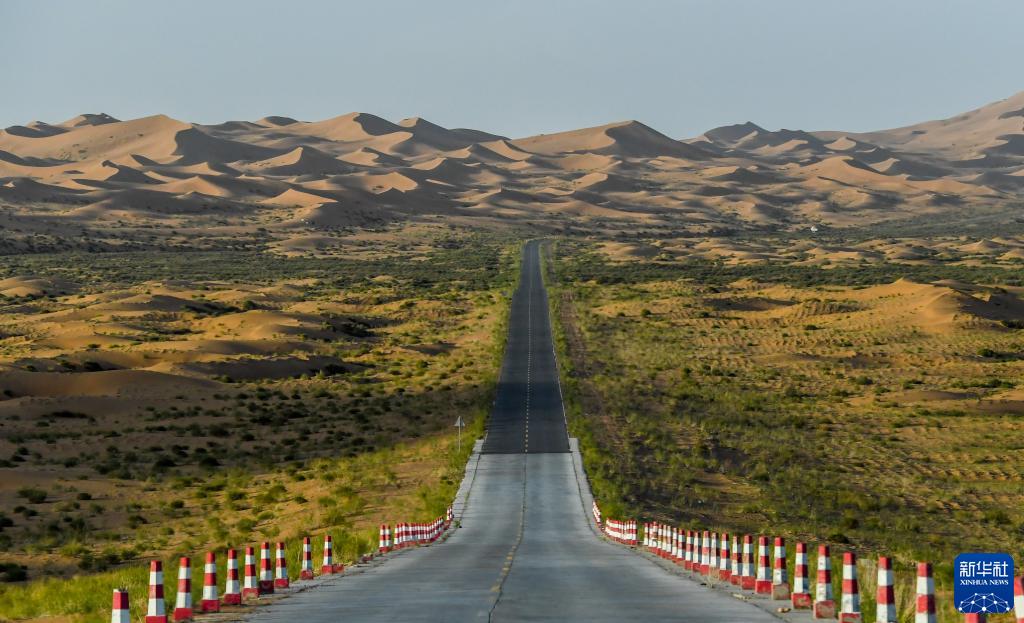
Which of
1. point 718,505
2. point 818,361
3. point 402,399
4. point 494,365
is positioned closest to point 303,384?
point 402,399

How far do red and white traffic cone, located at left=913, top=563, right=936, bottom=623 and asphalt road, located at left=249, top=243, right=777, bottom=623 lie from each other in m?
3.94

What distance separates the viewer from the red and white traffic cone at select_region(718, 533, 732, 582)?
23027 mm

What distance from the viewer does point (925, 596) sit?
12.3 meters

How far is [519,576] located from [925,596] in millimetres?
10724

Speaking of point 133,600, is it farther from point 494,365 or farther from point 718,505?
point 494,365

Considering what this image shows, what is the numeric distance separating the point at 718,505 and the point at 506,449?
47.9 feet

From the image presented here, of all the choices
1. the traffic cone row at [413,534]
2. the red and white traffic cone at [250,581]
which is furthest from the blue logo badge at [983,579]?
the traffic cone row at [413,534]

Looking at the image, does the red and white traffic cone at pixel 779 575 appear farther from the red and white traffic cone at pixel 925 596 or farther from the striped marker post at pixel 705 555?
the red and white traffic cone at pixel 925 596

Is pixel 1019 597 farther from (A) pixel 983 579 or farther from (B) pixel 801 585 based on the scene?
(B) pixel 801 585

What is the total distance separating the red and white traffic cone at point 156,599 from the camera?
15.6 metres

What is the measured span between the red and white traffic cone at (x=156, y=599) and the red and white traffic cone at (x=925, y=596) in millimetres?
7779

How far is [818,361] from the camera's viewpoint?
8119 centimetres

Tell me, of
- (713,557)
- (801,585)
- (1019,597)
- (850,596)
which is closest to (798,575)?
(801,585)

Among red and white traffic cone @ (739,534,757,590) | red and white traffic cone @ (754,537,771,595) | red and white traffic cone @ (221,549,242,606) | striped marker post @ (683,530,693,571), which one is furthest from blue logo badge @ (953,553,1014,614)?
striped marker post @ (683,530,693,571)
